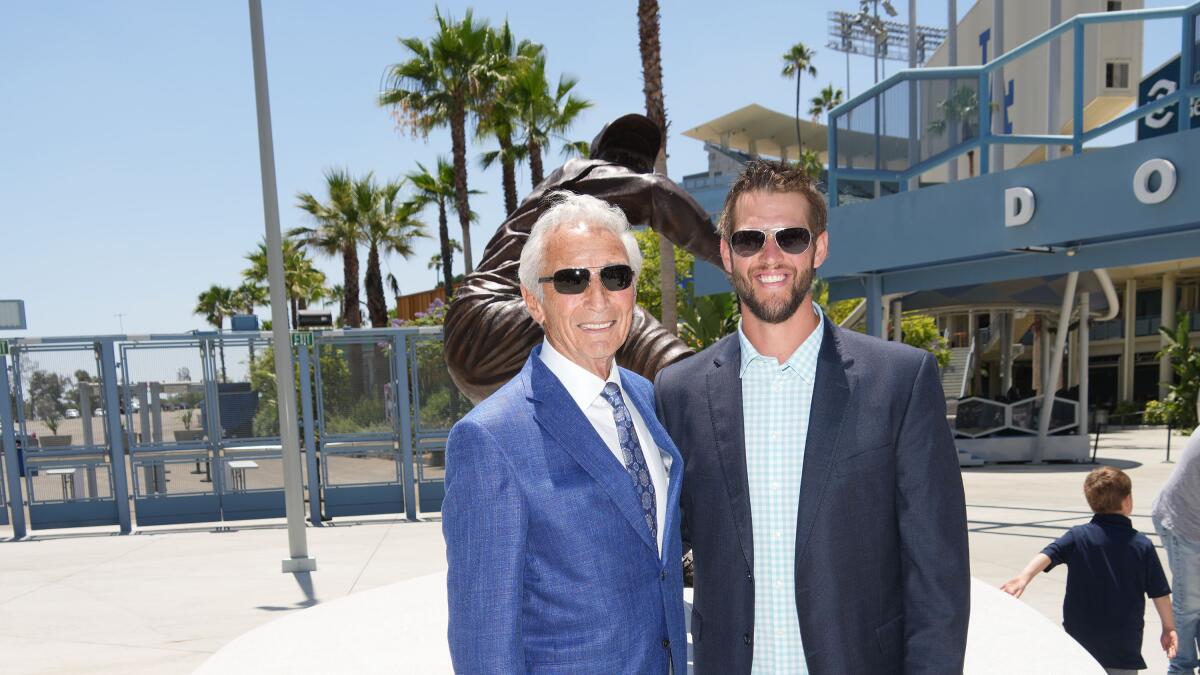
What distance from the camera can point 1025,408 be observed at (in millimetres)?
18438

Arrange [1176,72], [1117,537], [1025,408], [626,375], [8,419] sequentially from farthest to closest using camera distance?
[1025,408] < [1176,72] < [8,419] < [1117,537] < [626,375]

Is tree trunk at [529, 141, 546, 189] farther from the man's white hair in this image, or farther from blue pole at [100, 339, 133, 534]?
the man's white hair

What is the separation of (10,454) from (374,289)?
17321 mm

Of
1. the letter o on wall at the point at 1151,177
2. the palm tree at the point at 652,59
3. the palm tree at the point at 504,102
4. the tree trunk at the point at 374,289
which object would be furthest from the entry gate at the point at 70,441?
the tree trunk at the point at 374,289

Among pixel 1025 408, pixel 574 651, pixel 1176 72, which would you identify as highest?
pixel 1176 72

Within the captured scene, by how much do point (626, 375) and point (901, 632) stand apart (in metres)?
0.90

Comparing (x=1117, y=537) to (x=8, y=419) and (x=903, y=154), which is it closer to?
(x=903, y=154)

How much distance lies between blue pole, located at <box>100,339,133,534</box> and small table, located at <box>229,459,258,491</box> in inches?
55.7

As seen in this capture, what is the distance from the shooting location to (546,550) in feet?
5.31

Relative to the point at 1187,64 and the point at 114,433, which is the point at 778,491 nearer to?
the point at 1187,64

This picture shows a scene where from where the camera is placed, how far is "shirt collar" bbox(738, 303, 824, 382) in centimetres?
197

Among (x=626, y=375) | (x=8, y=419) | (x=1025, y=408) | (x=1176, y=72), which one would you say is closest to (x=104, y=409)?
(x=8, y=419)

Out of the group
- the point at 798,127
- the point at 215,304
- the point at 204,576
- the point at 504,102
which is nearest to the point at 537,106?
the point at 504,102

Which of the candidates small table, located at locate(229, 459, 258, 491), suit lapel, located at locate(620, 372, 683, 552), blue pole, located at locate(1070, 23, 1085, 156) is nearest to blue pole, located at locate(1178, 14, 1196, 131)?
blue pole, located at locate(1070, 23, 1085, 156)
